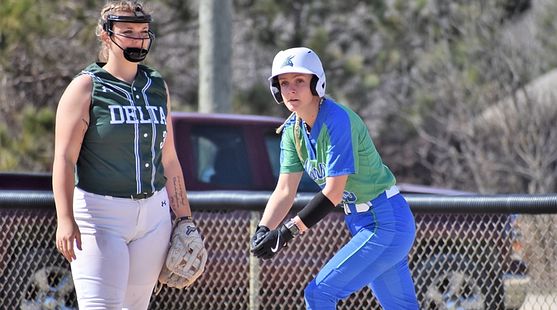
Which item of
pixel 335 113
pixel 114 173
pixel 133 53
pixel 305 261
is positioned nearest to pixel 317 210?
pixel 335 113

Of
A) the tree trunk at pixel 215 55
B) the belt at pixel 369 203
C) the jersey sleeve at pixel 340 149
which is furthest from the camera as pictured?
the tree trunk at pixel 215 55

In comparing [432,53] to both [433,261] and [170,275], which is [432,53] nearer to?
[433,261]

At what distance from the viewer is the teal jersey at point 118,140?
4.44m

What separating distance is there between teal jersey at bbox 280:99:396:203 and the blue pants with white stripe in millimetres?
96

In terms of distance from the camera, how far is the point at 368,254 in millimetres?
4844

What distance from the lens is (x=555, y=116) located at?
15523 mm

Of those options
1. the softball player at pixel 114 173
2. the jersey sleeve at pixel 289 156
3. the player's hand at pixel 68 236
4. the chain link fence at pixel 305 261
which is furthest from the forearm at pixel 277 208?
the chain link fence at pixel 305 261

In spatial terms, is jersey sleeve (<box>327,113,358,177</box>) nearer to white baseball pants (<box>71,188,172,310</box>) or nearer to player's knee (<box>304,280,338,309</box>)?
player's knee (<box>304,280,338,309</box>)

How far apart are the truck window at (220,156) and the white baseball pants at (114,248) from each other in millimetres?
3128

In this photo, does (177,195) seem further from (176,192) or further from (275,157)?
(275,157)

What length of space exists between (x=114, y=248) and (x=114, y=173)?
32cm

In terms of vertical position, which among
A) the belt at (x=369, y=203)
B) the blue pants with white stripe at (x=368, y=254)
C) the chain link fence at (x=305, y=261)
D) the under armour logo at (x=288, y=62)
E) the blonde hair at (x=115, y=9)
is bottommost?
the chain link fence at (x=305, y=261)

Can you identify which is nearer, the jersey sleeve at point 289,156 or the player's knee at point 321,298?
the player's knee at point 321,298

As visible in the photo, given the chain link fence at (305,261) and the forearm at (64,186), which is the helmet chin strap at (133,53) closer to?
the forearm at (64,186)
